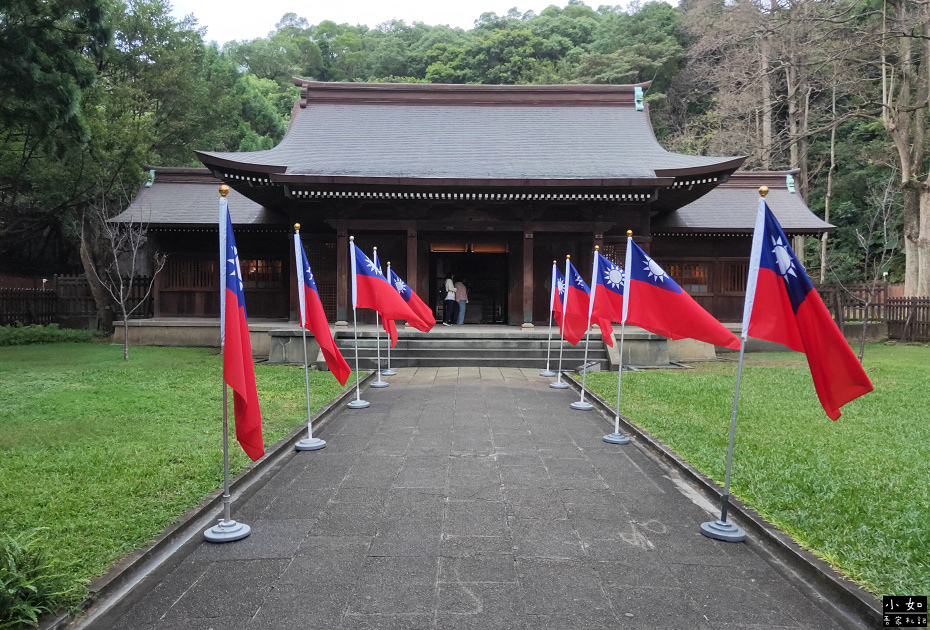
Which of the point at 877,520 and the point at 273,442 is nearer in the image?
the point at 877,520

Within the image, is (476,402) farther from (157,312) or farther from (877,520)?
(157,312)

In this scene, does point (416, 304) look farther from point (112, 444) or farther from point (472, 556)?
point (472, 556)

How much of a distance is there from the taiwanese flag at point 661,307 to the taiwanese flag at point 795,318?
2.15ft

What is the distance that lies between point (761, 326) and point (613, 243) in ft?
37.9

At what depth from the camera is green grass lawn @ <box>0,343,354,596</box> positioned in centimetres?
365

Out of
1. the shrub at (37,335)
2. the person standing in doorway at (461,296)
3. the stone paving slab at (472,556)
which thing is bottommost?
the stone paving slab at (472,556)

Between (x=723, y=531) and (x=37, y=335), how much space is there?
18.5 metres

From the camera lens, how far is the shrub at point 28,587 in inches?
98.7

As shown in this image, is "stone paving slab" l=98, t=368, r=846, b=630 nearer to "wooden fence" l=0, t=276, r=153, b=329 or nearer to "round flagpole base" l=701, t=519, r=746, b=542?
"round flagpole base" l=701, t=519, r=746, b=542

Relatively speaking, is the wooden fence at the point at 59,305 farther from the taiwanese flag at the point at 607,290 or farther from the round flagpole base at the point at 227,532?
the round flagpole base at the point at 227,532

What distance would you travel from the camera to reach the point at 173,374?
1035 cm

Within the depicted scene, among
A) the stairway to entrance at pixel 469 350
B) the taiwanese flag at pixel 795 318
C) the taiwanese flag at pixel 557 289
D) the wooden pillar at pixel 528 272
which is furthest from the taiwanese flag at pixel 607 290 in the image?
the wooden pillar at pixel 528 272

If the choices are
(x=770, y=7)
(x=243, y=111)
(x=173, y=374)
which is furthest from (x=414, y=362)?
(x=243, y=111)

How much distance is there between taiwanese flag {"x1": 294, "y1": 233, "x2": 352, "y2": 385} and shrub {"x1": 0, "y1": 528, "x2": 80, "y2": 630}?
291 cm
